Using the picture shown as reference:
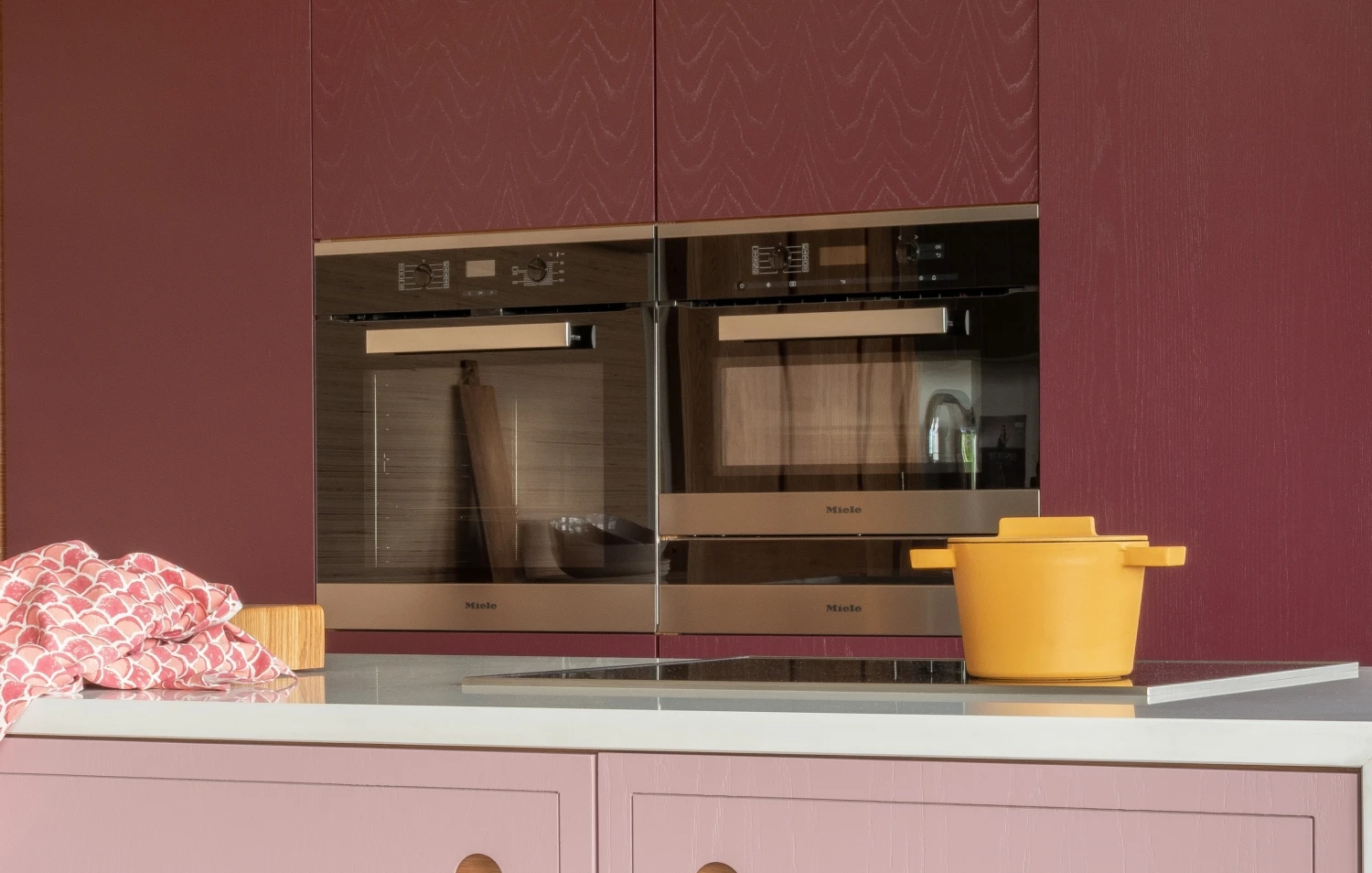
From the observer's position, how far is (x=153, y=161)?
283 centimetres

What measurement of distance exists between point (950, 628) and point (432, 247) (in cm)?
110

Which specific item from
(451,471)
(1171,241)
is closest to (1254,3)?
(1171,241)

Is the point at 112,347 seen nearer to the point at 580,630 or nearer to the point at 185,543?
the point at 185,543

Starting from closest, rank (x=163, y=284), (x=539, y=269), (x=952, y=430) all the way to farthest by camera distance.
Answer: (x=952, y=430), (x=539, y=269), (x=163, y=284)

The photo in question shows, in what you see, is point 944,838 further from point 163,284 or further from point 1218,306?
point 163,284

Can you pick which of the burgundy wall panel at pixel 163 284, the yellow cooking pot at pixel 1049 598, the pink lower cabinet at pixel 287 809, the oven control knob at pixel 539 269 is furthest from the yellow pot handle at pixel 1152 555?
the burgundy wall panel at pixel 163 284

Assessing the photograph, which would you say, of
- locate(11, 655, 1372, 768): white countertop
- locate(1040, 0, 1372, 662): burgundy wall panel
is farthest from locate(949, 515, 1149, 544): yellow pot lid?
locate(1040, 0, 1372, 662): burgundy wall panel

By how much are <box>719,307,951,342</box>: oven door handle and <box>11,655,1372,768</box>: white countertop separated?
1483 mm

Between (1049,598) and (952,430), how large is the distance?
1.56m

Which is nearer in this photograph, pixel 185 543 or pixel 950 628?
pixel 950 628

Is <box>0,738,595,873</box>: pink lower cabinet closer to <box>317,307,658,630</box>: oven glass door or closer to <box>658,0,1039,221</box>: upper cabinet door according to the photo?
<box>317,307,658,630</box>: oven glass door

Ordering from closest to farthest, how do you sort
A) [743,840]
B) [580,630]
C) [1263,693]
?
[743,840], [1263,693], [580,630]

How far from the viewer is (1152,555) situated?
0.89 m

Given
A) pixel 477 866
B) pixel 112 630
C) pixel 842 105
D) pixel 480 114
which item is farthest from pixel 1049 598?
pixel 480 114
